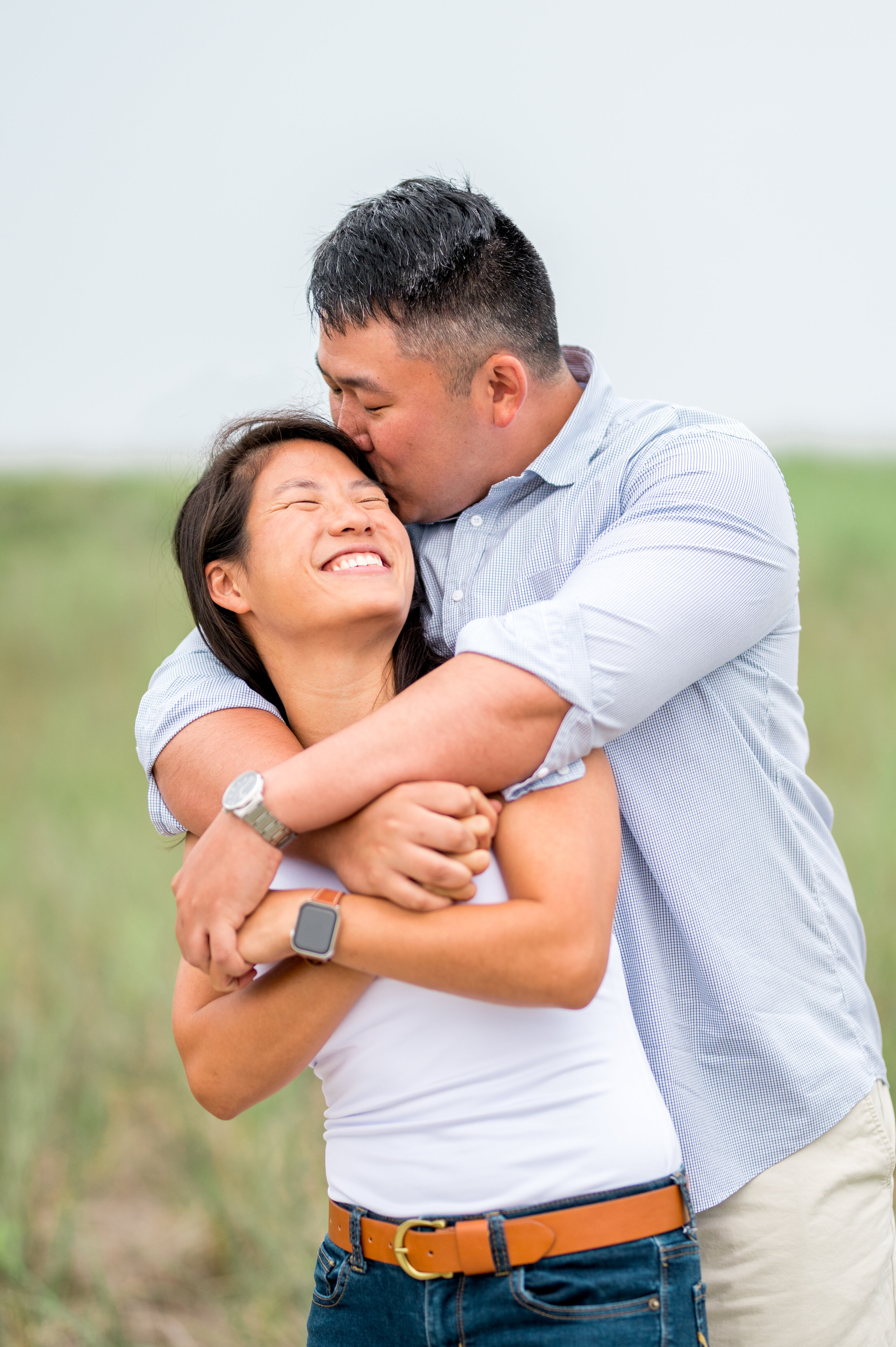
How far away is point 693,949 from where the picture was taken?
169 cm

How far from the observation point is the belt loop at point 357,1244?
4.85 ft

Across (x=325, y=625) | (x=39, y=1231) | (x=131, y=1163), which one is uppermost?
(x=325, y=625)

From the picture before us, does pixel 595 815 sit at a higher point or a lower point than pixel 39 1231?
higher

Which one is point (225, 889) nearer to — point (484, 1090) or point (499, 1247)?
point (484, 1090)

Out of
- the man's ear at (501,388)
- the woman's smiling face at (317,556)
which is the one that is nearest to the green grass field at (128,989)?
the woman's smiling face at (317,556)

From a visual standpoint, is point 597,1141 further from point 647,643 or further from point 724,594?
point 724,594

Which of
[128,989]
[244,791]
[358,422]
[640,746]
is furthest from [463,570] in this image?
[128,989]

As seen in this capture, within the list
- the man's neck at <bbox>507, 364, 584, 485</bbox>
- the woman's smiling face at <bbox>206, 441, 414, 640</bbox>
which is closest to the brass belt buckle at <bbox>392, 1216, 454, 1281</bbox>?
the woman's smiling face at <bbox>206, 441, 414, 640</bbox>

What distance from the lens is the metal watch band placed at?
1445 millimetres

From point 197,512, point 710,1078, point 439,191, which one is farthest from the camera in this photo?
point 439,191

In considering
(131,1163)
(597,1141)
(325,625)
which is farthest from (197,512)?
(131,1163)

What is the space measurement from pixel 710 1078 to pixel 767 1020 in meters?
0.12

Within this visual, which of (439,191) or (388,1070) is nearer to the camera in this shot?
(388,1070)

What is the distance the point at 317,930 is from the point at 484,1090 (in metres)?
0.30
